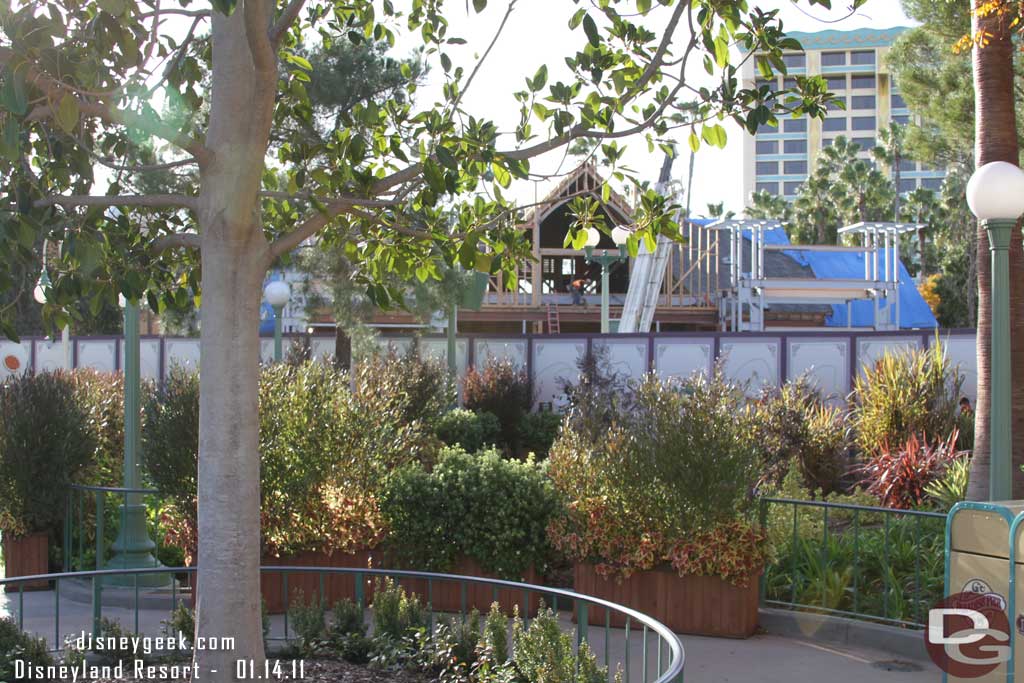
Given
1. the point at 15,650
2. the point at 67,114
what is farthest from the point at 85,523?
the point at 67,114

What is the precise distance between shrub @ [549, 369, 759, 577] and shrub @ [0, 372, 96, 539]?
17.2 ft

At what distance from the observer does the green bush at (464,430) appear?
18.1m

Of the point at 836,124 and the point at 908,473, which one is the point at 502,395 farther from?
the point at 836,124

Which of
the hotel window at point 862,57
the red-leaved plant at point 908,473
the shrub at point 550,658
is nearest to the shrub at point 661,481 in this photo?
the shrub at point 550,658

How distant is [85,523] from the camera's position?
11609 millimetres

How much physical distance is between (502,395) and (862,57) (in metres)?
113

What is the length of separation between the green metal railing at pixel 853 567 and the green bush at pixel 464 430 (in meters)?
8.80

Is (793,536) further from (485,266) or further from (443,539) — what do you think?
(485,266)

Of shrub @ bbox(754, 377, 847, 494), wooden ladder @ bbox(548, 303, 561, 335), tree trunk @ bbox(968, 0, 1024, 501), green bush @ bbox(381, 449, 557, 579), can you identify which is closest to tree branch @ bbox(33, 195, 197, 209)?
green bush @ bbox(381, 449, 557, 579)

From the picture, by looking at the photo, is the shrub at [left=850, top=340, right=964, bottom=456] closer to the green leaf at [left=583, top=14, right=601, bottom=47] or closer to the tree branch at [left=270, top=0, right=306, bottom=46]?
the green leaf at [left=583, top=14, right=601, bottom=47]

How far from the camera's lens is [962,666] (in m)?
6.70

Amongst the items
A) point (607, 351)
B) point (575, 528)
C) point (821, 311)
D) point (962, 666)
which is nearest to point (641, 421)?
point (575, 528)

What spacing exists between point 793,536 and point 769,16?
5.34 metres

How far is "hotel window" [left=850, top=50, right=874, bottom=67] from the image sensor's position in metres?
121
